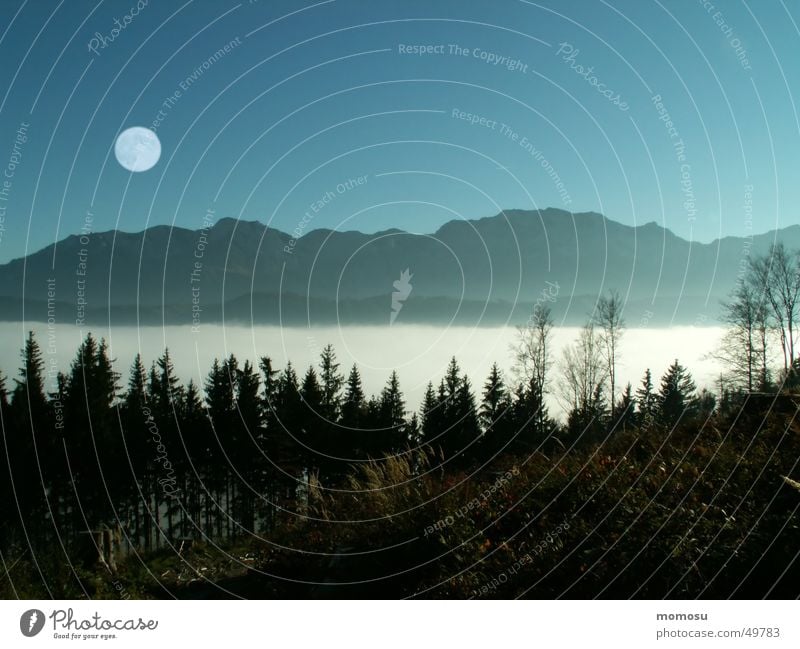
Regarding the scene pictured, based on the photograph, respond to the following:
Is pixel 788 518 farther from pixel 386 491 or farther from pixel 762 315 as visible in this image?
pixel 762 315

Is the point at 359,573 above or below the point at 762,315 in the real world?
below

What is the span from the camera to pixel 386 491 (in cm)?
786

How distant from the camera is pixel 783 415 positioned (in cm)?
748

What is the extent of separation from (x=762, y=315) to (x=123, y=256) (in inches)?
472

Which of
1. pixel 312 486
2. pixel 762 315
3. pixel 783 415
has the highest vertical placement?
pixel 762 315

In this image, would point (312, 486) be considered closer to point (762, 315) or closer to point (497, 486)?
point (497, 486)

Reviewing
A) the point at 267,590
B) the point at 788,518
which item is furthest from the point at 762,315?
the point at 267,590

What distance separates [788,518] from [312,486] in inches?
237

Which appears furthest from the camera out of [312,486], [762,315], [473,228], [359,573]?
[762,315]

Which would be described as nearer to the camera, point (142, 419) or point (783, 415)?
point (783, 415)
